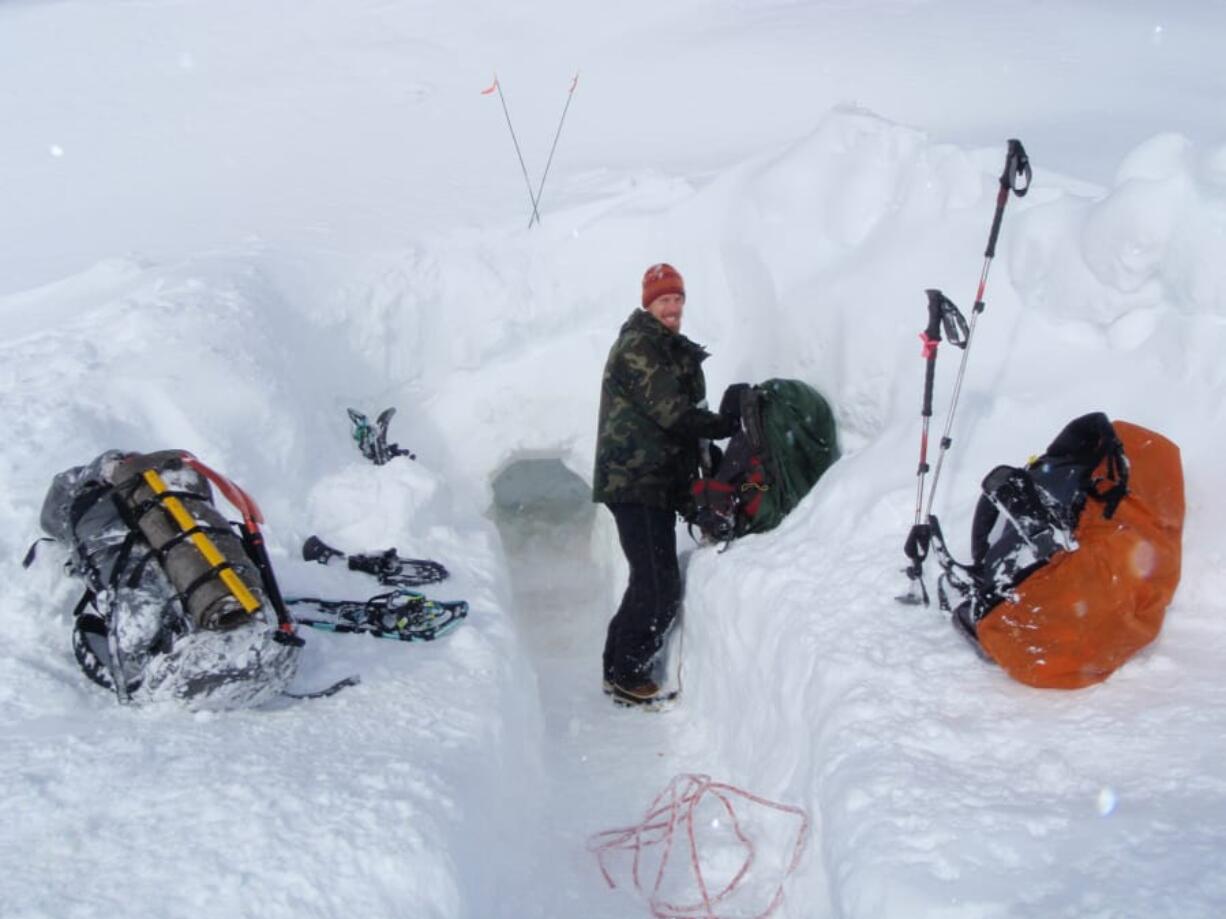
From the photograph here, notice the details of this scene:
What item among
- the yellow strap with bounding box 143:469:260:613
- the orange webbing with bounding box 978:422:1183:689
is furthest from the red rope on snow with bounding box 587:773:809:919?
the yellow strap with bounding box 143:469:260:613

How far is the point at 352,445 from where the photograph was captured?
277 inches

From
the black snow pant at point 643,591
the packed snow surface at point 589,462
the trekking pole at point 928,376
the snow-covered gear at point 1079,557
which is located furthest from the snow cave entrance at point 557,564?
the snow-covered gear at point 1079,557

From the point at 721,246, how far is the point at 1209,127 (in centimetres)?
511

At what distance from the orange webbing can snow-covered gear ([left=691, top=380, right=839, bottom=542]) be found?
81.1 inches

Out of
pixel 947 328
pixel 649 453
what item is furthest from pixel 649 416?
pixel 947 328

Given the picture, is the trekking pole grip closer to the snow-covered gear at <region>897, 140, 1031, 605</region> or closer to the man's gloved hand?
the snow-covered gear at <region>897, 140, 1031, 605</region>

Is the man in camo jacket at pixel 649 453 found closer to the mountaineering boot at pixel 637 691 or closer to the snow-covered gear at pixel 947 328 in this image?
the mountaineering boot at pixel 637 691

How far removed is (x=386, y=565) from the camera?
5770mm

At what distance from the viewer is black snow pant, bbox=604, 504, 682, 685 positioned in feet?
18.4

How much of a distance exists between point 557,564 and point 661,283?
3.21m

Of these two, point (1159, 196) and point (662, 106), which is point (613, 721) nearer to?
point (1159, 196)

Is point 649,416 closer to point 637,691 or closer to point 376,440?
point 637,691

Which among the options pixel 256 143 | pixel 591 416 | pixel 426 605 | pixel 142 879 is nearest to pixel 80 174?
pixel 256 143

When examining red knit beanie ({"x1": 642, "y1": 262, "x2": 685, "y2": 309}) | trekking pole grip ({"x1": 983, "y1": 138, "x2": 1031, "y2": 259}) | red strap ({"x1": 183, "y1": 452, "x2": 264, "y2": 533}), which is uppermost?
trekking pole grip ({"x1": 983, "y1": 138, "x2": 1031, "y2": 259})
